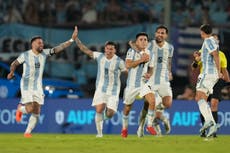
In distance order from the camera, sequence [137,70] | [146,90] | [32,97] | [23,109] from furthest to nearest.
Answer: [23,109] < [32,97] < [137,70] < [146,90]

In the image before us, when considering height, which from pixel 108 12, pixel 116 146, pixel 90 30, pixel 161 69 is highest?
pixel 108 12

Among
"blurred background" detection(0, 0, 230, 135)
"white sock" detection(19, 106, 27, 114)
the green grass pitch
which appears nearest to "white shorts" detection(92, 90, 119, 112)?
"white sock" detection(19, 106, 27, 114)

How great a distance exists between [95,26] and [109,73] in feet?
28.0

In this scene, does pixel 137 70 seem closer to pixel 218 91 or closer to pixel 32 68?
pixel 218 91

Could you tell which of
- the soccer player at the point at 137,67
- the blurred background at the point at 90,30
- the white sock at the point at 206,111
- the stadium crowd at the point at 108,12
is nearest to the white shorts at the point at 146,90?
the soccer player at the point at 137,67

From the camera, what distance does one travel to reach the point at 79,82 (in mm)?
31938

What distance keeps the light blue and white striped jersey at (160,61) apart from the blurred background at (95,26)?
26.2ft

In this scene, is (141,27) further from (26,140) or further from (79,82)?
(26,140)

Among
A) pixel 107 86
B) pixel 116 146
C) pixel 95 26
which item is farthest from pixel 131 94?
pixel 95 26

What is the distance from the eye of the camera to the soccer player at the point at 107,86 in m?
22.5

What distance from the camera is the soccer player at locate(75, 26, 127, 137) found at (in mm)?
22469

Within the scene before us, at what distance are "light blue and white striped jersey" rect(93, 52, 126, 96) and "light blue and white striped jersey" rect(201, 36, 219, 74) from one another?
158 inches

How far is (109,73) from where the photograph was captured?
74.7 ft

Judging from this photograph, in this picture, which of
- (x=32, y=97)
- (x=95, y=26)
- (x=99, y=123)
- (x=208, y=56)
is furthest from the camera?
(x=95, y=26)
